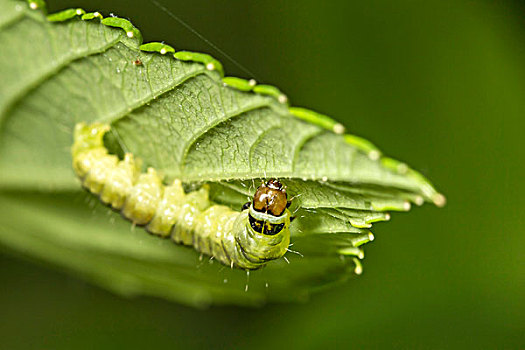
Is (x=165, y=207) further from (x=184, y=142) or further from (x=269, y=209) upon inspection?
(x=269, y=209)

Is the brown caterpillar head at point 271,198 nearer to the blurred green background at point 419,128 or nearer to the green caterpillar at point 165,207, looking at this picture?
the green caterpillar at point 165,207

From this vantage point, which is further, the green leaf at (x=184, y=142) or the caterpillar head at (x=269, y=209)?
the caterpillar head at (x=269, y=209)

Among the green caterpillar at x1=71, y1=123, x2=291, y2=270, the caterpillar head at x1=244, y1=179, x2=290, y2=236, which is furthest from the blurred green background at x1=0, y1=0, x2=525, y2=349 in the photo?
the caterpillar head at x1=244, y1=179, x2=290, y2=236

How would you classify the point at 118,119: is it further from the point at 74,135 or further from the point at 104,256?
the point at 104,256

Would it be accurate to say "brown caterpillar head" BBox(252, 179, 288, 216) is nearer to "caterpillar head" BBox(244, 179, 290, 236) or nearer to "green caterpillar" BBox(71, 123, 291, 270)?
"caterpillar head" BBox(244, 179, 290, 236)

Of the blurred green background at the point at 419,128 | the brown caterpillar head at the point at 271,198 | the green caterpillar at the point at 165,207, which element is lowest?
the green caterpillar at the point at 165,207

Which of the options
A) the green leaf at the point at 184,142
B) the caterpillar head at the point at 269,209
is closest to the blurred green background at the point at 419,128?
the green leaf at the point at 184,142

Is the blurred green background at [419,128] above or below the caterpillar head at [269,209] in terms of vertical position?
above

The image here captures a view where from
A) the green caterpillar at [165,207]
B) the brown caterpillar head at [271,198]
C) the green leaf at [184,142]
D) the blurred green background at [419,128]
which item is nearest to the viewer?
Result: the green leaf at [184,142]

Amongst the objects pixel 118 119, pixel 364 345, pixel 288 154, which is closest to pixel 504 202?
pixel 364 345
